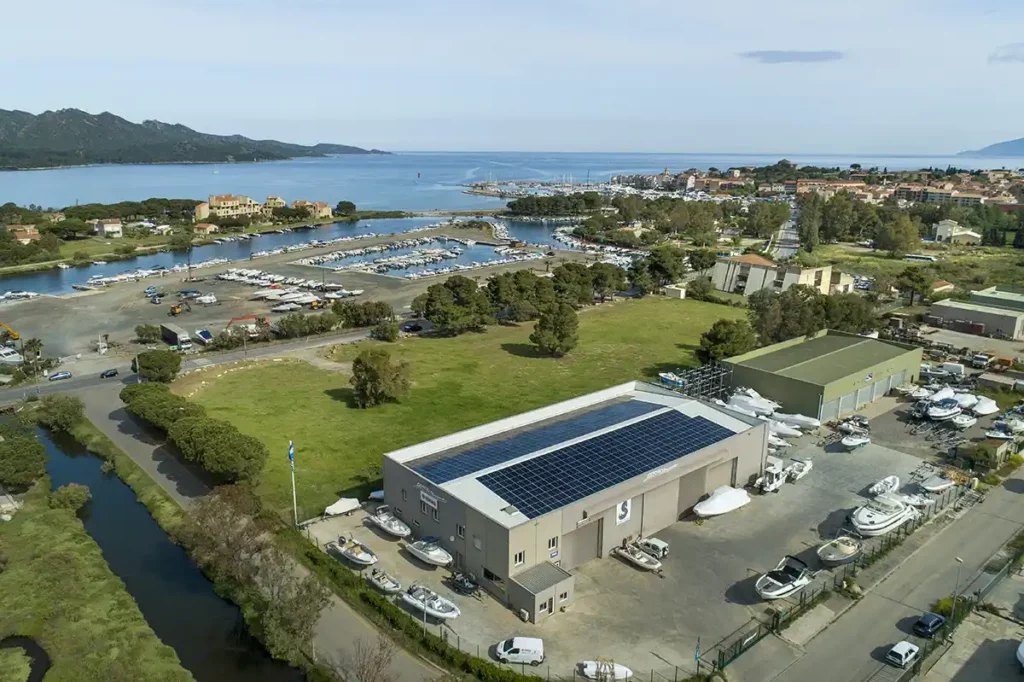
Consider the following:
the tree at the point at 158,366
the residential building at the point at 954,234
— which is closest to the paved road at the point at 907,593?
the tree at the point at 158,366

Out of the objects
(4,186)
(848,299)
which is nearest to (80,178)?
(4,186)

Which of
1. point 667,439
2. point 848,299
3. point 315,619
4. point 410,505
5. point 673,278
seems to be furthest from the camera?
point 673,278

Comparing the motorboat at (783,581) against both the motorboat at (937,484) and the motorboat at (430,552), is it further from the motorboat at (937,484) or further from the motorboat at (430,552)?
the motorboat at (430,552)

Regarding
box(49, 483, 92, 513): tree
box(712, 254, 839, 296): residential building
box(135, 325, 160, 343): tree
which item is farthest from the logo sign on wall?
box(712, 254, 839, 296): residential building

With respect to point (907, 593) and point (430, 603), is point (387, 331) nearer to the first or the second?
point (430, 603)

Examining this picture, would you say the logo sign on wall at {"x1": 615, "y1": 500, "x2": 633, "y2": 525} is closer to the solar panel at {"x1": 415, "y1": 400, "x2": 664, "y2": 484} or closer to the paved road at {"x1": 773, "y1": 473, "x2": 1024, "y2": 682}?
the solar panel at {"x1": 415, "y1": 400, "x2": 664, "y2": 484}

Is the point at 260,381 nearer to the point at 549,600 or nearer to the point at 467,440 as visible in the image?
the point at 467,440
